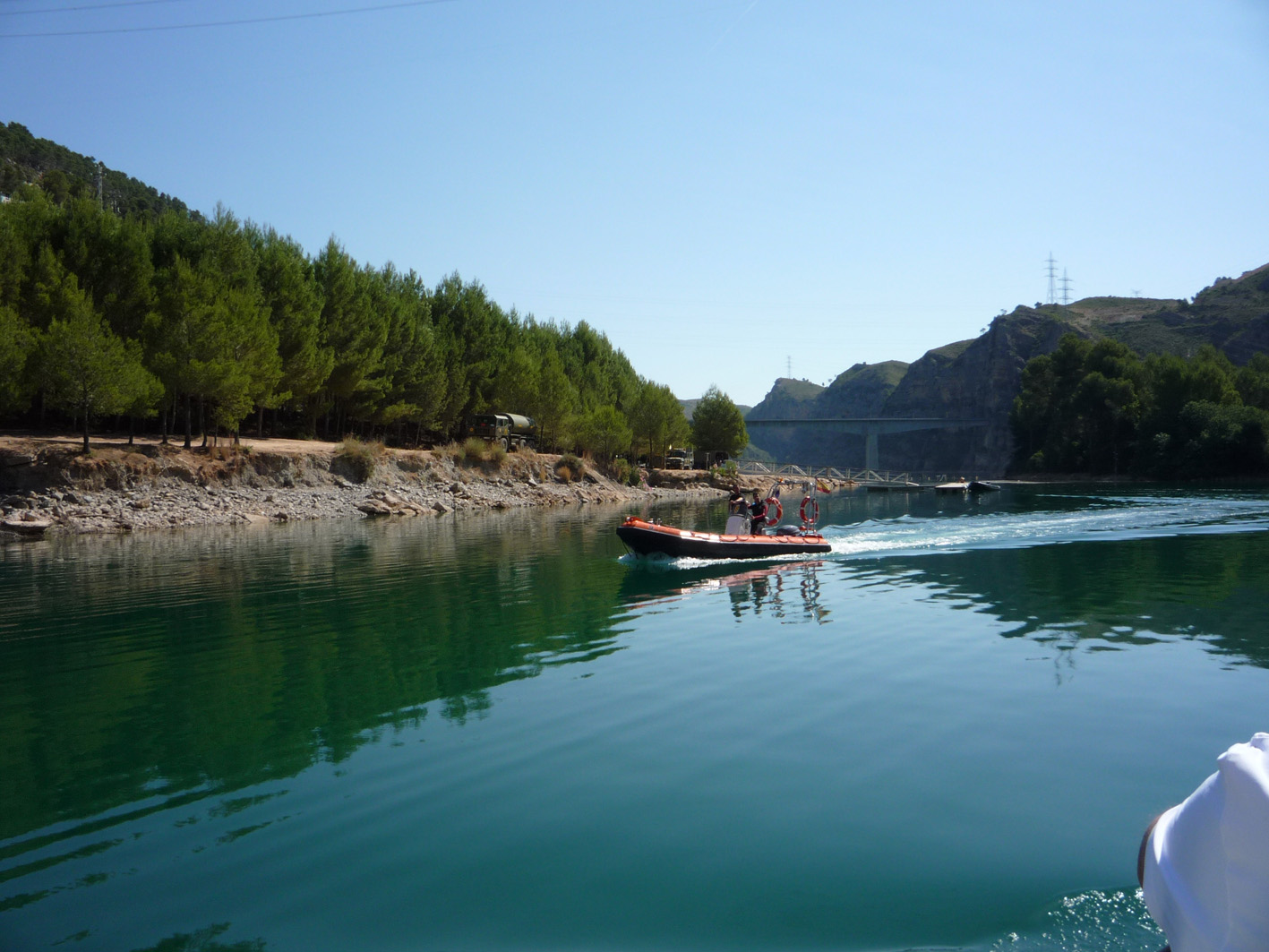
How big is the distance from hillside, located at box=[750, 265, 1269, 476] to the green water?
362 feet

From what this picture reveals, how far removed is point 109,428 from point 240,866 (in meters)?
43.3

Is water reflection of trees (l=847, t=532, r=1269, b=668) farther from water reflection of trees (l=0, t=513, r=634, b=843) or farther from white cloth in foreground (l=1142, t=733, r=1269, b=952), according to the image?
Result: white cloth in foreground (l=1142, t=733, r=1269, b=952)

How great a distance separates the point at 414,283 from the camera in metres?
63.1

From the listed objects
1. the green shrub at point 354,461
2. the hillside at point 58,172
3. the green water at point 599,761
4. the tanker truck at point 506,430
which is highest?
the hillside at point 58,172

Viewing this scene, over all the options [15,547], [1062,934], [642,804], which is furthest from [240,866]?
[15,547]

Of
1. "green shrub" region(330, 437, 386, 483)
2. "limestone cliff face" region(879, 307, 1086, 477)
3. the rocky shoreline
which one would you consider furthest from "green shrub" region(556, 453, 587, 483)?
"limestone cliff face" region(879, 307, 1086, 477)

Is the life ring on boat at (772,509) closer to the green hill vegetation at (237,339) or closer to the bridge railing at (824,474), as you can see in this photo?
the green hill vegetation at (237,339)

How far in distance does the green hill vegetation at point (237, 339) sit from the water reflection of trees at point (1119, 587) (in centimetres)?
3129

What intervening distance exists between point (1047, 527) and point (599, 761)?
3046 centimetres

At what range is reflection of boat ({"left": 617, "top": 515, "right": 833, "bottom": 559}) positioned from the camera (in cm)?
2216

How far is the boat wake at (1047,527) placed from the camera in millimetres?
27609

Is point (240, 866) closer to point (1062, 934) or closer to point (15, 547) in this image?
point (1062, 934)

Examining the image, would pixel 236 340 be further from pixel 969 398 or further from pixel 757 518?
pixel 969 398

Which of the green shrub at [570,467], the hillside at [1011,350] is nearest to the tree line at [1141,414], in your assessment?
the hillside at [1011,350]
